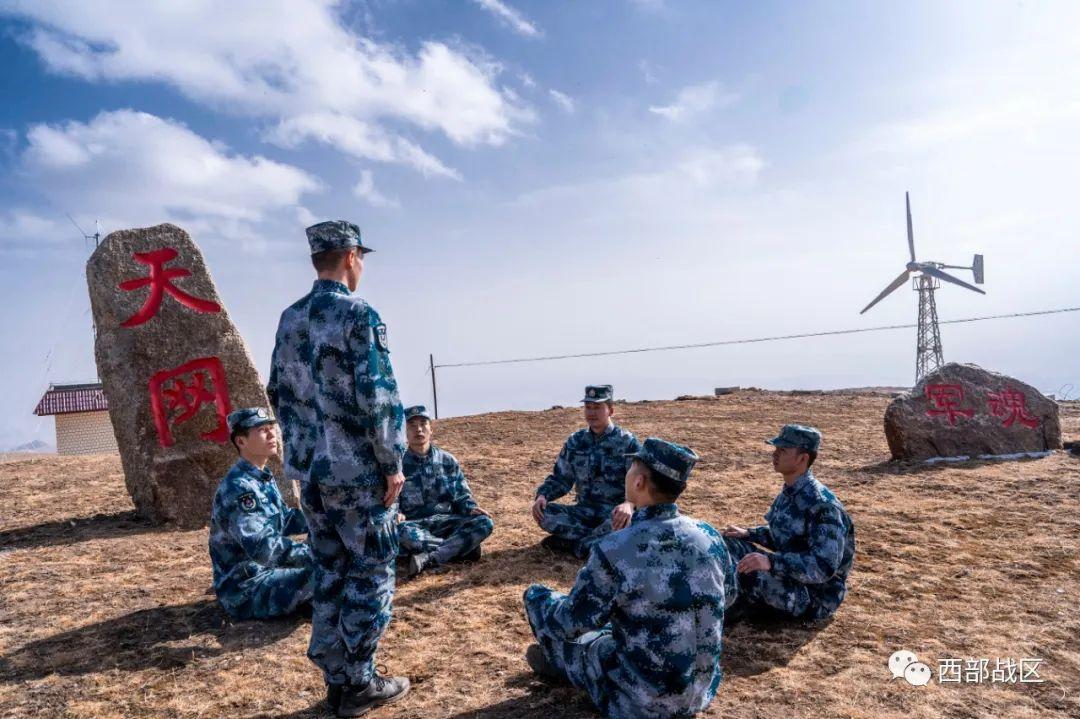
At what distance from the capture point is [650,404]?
16547mm

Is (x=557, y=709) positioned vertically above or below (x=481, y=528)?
below

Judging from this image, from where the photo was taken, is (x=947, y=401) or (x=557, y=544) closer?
(x=557, y=544)

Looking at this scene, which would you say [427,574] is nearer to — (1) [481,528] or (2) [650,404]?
(1) [481,528]

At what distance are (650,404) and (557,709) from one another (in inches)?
518

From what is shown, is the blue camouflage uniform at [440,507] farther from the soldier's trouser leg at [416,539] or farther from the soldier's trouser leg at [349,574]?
the soldier's trouser leg at [349,574]

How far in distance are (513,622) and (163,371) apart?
5.20 meters

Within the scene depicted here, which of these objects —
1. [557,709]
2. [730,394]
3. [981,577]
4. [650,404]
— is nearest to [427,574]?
[557,709]

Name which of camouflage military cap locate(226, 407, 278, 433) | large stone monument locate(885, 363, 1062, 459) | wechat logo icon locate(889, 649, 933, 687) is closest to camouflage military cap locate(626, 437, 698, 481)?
wechat logo icon locate(889, 649, 933, 687)

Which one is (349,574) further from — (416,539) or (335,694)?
(416,539)

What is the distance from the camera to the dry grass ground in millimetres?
3764

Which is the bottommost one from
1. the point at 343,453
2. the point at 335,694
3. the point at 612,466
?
the point at 335,694

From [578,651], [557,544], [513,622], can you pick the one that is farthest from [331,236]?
[557,544]

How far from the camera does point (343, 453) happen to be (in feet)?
11.3

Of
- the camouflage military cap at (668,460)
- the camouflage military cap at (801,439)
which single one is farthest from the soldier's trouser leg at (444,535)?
the camouflage military cap at (668,460)
